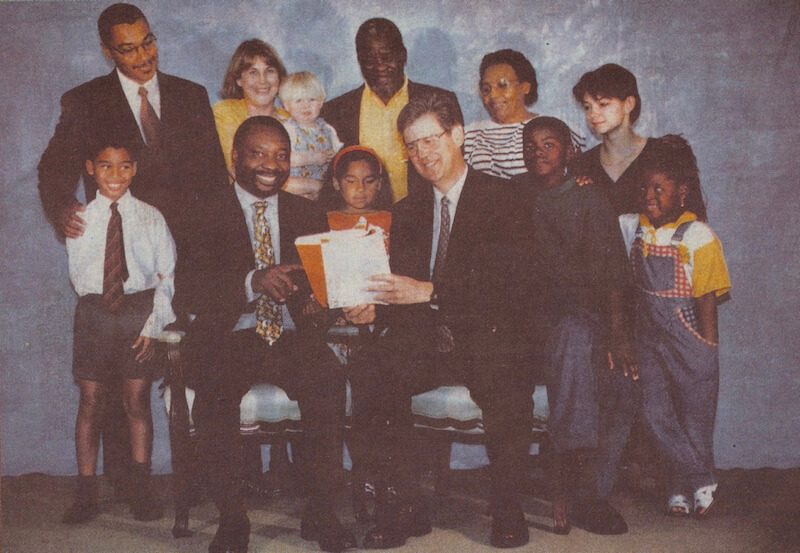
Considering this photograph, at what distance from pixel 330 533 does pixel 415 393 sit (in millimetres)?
713

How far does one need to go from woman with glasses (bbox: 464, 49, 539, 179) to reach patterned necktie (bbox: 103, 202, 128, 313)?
1747mm

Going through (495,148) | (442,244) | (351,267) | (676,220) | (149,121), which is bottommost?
(351,267)

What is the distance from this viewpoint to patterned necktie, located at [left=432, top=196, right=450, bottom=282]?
417 cm

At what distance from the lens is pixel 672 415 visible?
4172mm

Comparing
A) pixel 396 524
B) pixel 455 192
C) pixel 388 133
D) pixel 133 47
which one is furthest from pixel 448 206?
pixel 133 47

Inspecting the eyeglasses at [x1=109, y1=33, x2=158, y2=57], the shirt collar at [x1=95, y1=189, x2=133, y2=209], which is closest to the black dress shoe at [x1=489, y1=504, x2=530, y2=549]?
the shirt collar at [x1=95, y1=189, x2=133, y2=209]

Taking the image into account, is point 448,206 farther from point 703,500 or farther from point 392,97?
point 703,500

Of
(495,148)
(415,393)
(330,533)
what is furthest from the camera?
(495,148)

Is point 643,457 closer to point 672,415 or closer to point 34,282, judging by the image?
point 672,415

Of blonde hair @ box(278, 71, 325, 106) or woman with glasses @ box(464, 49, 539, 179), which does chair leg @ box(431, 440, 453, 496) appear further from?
blonde hair @ box(278, 71, 325, 106)

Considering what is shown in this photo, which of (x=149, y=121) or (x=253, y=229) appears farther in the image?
(x=149, y=121)

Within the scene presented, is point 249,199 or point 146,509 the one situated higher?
point 249,199

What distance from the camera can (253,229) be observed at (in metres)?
4.20

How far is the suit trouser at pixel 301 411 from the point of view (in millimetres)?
3822
